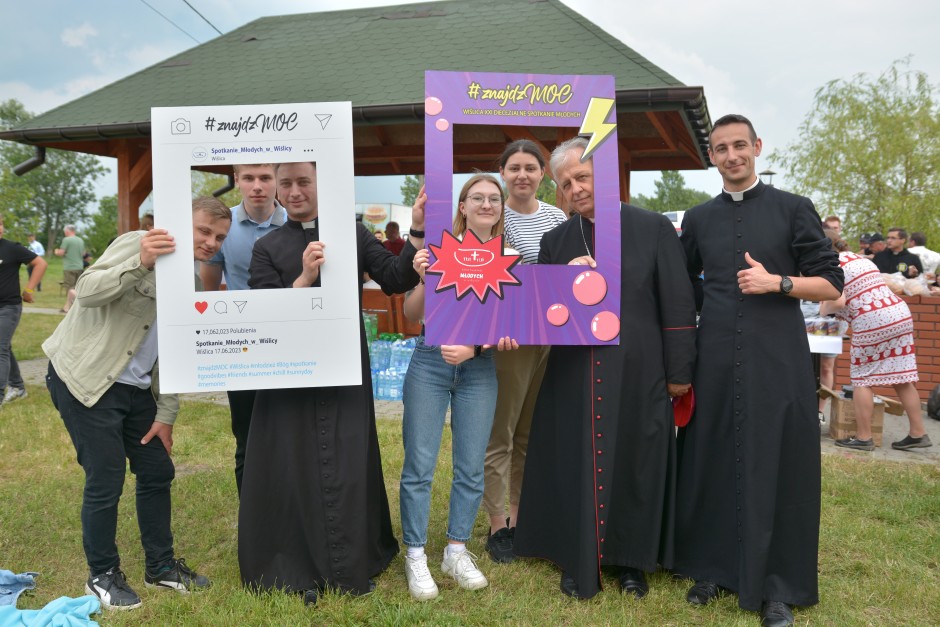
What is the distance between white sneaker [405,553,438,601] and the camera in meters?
3.31

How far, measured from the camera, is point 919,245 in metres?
11.1

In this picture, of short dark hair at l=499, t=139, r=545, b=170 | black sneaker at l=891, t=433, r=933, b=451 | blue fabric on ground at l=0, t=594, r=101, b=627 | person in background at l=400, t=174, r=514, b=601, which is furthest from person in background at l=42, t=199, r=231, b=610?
black sneaker at l=891, t=433, r=933, b=451

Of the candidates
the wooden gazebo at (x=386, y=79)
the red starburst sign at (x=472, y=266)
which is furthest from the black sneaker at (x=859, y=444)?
the red starburst sign at (x=472, y=266)

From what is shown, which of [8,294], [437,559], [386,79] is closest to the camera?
[437,559]

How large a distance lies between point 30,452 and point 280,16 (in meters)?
9.39

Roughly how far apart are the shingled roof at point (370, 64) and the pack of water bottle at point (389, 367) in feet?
8.97

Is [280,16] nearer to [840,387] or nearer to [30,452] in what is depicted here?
[30,452]

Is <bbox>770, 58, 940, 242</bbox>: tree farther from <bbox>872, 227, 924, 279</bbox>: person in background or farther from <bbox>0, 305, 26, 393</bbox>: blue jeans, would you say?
<bbox>0, 305, 26, 393</bbox>: blue jeans

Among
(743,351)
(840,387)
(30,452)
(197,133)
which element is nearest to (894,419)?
(840,387)

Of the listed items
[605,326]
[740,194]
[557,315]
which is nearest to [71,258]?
[557,315]

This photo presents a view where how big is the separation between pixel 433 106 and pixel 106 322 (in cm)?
173

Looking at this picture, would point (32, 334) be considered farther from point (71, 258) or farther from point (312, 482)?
point (312, 482)

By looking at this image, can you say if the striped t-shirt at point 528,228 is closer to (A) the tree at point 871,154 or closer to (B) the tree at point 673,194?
(A) the tree at point 871,154

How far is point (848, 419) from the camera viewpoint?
6.62 metres
